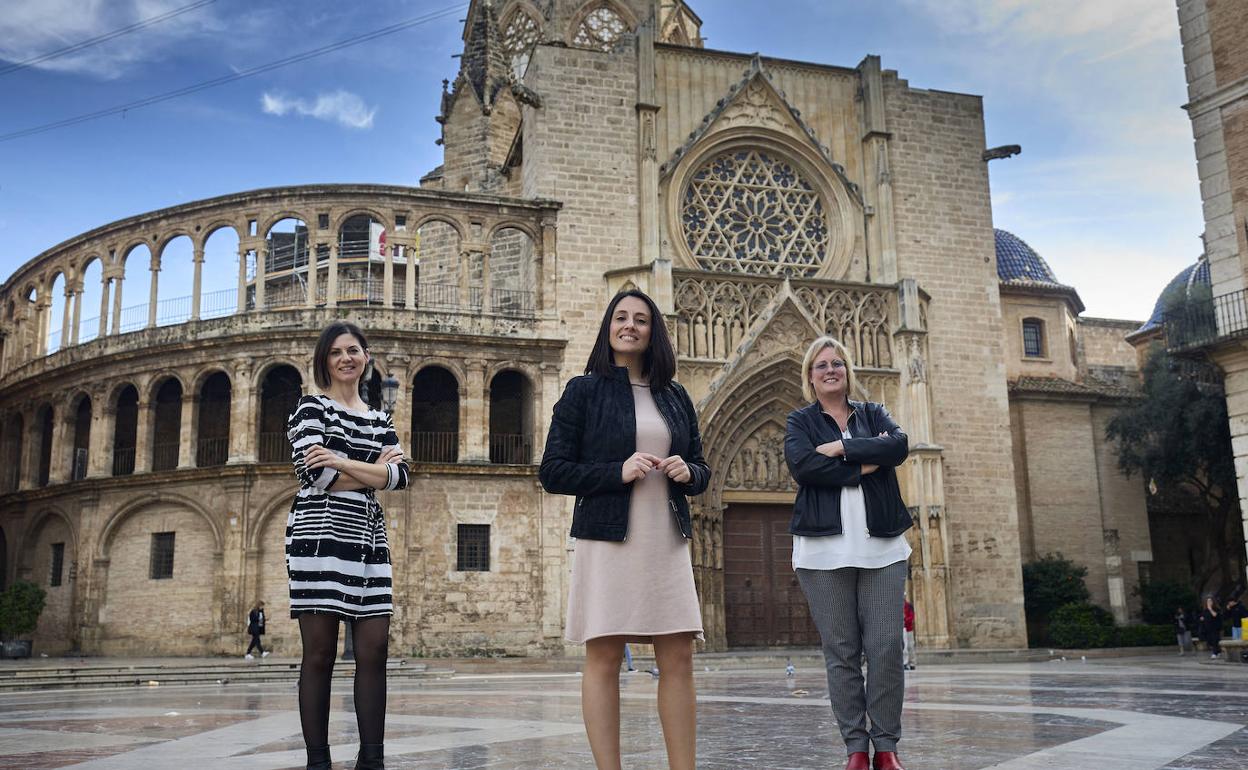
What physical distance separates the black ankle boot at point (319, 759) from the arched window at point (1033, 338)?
112 feet

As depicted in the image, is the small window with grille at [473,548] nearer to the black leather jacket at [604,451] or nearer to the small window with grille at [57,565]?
the small window with grille at [57,565]

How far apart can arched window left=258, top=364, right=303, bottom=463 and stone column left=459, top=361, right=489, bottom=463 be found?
163 inches

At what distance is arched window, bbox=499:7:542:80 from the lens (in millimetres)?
35375

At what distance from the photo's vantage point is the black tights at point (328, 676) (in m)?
4.96

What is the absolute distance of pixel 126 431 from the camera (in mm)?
29875

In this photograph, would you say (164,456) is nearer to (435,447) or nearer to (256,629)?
(435,447)

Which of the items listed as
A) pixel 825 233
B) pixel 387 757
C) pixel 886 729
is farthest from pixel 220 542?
pixel 886 729

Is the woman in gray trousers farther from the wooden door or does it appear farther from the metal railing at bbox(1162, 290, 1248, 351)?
the wooden door

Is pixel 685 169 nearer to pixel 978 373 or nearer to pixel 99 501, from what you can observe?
pixel 978 373

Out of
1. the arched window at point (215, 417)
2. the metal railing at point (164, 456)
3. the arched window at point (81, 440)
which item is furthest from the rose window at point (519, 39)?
the arched window at point (81, 440)

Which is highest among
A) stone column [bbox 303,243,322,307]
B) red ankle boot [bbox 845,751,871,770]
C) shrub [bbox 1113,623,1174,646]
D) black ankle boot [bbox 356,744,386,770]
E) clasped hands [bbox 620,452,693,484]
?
stone column [bbox 303,243,322,307]

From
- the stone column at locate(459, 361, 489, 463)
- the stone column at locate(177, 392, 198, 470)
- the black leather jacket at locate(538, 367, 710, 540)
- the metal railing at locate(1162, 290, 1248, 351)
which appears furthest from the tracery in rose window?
the black leather jacket at locate(538, 367, 710, 540)

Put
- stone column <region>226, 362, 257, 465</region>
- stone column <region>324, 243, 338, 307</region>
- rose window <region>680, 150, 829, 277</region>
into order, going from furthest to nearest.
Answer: rose window <region>680, 150, 829, 277</region> → stone column <region>324, 243, 338, 307</region> → stone column <region>226, 362, 257, 465</region>

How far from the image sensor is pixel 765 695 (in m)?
11.8
